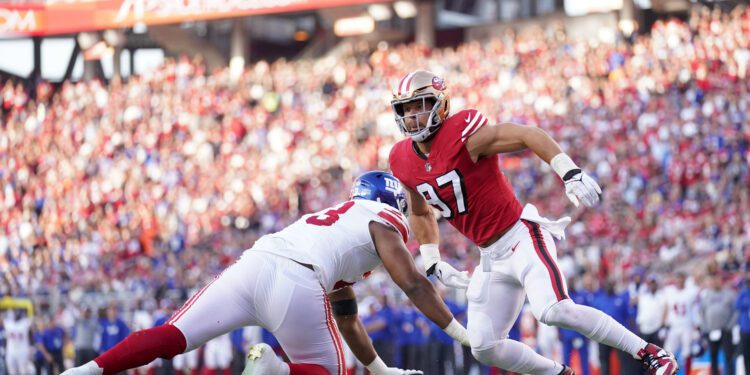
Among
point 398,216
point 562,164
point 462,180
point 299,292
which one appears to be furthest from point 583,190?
point 299,292

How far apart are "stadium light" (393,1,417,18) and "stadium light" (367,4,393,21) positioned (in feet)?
0.95

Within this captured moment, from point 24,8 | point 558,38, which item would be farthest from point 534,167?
point 24,8

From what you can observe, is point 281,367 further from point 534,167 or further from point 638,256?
point 534,167

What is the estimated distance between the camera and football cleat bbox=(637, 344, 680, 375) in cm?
634

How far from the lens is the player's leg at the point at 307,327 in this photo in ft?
20.2

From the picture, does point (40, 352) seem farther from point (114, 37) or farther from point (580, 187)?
point (114, 37)

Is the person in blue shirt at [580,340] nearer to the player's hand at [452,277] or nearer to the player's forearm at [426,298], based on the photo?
the player's hand at [452,277]

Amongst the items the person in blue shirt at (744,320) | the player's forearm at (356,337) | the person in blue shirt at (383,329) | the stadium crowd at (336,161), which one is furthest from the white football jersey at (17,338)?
the player's forearm at (356,337)

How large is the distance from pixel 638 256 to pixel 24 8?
22.2 metres

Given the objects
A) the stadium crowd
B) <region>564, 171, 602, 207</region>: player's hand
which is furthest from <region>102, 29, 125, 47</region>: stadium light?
<region>564, 171, 602, 207</region>: player's hand

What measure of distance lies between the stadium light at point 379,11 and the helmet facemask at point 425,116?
2272 centimetres

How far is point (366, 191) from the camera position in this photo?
6.72 meters

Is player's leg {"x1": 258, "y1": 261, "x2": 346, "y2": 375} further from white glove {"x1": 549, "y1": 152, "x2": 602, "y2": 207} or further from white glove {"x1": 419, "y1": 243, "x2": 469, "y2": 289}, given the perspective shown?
white glove {"x1": 549, "y1": 152, "x2": 602, "y2": 207}

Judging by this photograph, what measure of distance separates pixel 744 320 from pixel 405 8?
61.5ft
